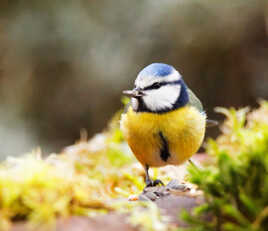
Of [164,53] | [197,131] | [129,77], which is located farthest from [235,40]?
[197,131]

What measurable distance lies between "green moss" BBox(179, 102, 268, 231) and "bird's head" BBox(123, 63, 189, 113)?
848mm

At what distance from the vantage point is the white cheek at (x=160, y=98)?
2.06 m

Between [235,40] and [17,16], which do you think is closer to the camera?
[17,16]

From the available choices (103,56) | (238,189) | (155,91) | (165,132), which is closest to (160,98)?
(155,91)

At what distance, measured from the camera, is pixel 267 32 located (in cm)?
481

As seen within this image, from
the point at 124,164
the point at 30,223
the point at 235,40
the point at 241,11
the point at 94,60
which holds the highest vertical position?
the point at 241,11

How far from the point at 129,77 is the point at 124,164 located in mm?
1980

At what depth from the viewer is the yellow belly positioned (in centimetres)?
204

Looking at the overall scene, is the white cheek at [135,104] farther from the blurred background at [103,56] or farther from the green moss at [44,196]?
the blurred background at [103,56]

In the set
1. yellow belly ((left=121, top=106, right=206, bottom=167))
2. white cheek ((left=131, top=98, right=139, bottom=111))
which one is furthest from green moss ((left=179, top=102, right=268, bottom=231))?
white cheek ((left=131, top=98, right=139, bottom=111))

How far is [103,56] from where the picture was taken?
454 cm

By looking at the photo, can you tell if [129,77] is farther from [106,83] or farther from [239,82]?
[239,82]

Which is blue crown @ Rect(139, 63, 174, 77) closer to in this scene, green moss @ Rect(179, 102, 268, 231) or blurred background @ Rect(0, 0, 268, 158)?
green moss @ Rect(179, 102, 268, 231)

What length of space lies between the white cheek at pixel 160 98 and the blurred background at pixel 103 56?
2499 millimetres
